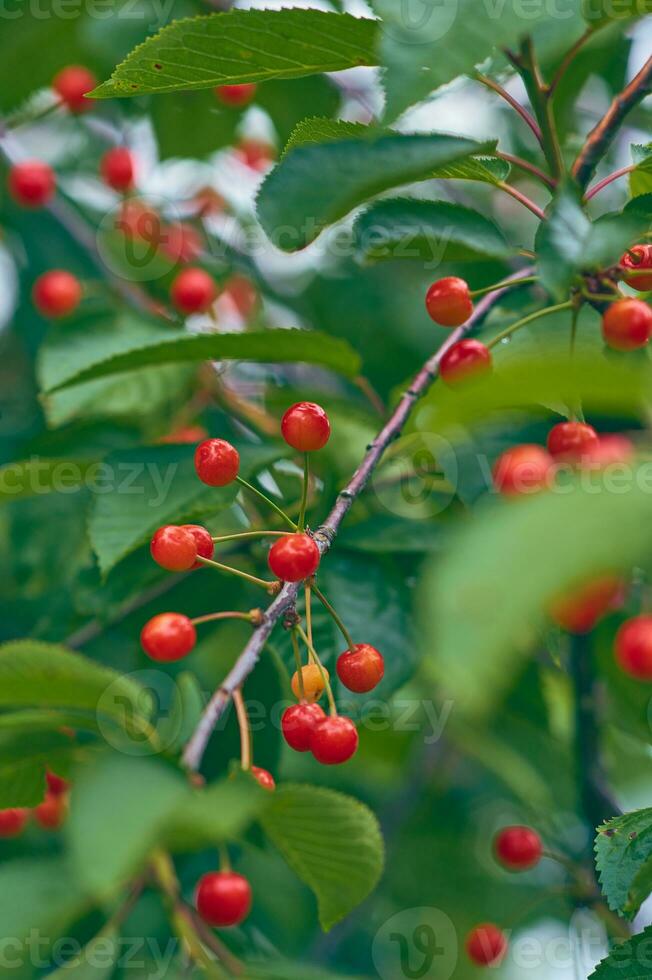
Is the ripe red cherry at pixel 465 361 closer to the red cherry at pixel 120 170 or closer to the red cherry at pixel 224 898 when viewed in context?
the red cherry at pixel 224 898

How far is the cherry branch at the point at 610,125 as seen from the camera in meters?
1.22

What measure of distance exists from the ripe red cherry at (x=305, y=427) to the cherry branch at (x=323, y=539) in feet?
0.22

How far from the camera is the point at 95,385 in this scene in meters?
1.92

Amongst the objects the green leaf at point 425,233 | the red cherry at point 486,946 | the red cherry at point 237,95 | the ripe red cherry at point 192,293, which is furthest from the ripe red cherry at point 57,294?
the red cherry at point 486,946

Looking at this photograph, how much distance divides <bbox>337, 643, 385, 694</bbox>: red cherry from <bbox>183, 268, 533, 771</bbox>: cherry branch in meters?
0.12

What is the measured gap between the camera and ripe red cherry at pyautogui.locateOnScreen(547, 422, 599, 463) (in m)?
1.08

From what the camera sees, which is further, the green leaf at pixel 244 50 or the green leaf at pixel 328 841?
the green leaf at pixel 244 50

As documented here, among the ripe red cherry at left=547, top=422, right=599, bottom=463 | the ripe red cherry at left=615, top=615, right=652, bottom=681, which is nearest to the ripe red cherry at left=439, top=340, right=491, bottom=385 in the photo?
the ripe red cherry at left=547, top=422, right=599, bottom=463

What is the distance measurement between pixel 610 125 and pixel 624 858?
923 millimetres

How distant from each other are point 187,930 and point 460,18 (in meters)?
0.96

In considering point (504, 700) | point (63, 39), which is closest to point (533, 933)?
point (504, 700)

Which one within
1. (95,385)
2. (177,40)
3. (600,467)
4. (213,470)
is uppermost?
(177,40)

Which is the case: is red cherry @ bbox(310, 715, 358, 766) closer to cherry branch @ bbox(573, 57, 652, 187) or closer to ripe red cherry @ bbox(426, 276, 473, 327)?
ripe red cherry @ bbox(426, 276, 473, 327)

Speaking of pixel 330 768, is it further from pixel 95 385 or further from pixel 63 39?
pixel 63 39
